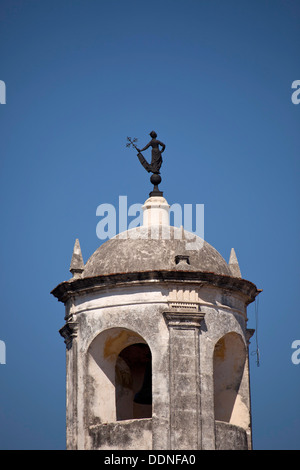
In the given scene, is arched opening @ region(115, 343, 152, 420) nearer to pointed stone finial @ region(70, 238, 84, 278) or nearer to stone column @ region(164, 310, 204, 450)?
stone column @ region(164, 310, 204, 450)

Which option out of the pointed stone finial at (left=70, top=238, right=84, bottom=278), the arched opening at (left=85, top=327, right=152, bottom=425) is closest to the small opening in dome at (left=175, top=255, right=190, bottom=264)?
the arched opening at (left=85, top=327, right=152, bottom=425)

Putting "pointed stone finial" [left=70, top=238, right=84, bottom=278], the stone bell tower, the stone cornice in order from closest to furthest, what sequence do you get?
the stone bell tower
the stone cornice
"pointed stone finial" [left=70, top=238, right=84, bottom=278]

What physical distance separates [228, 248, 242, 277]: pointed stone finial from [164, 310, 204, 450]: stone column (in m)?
2.48

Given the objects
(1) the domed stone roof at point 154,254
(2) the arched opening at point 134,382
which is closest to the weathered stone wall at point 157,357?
(1) the domed stone roof at point 154,254

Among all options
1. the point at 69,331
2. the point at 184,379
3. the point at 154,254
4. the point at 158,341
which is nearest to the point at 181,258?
the point at 154,254

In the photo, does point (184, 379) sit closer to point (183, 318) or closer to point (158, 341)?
point (158, 341)

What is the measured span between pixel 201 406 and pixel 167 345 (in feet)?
5.23

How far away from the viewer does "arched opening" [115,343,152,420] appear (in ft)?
158

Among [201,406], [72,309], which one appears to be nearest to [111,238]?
[72,309]

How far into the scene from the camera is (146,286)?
→ 46.8m

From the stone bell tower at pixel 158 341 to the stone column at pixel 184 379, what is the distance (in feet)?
0.07

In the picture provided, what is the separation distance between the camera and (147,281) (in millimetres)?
46656

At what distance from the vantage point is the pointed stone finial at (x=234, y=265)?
160 ft

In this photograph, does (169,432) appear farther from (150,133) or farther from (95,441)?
(150,133)
